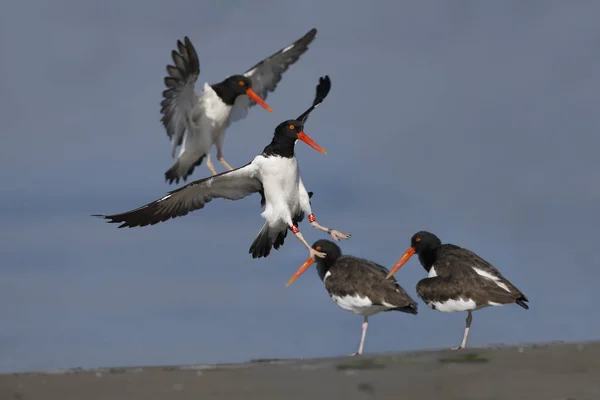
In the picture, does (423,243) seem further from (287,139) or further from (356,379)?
(356,379)

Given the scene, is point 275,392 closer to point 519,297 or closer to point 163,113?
point 519,297

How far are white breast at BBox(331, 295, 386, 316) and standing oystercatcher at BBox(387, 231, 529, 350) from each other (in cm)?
61

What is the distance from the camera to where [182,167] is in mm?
19375

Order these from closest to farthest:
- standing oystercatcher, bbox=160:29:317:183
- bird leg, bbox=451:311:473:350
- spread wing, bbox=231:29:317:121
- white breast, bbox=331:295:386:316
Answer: bird leg, bbox=451:311:473:350, white breast, bbox=331:295:386:316, standing oystercatcher, bbox=160:29:317:183, spread wing, bbox=231:29:317:121

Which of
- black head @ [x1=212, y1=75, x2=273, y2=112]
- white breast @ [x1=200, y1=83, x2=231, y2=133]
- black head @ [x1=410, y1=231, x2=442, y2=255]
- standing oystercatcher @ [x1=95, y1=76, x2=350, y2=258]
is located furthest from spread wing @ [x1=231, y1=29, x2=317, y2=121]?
black head @ [x1=410, y1=231, x2=442, y2=255]

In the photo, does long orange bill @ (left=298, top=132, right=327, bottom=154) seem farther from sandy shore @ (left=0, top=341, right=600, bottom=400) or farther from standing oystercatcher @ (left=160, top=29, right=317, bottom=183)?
sandy shore @ (left=0, top=341, right=600, bottom=400)

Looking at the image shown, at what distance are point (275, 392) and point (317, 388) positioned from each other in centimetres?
46

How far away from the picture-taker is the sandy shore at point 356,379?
8914 mm

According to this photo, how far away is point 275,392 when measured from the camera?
9109 millimetres

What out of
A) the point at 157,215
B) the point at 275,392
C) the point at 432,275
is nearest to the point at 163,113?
the point at 157,215

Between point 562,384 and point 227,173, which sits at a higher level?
point 227,173

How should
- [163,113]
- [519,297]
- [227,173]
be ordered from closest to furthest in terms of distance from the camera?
[519,297]
[227,173]
[163,113]

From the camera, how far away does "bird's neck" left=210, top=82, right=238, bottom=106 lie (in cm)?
1916

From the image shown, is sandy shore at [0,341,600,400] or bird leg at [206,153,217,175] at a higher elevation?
bird leg at [206,153,217,175]
